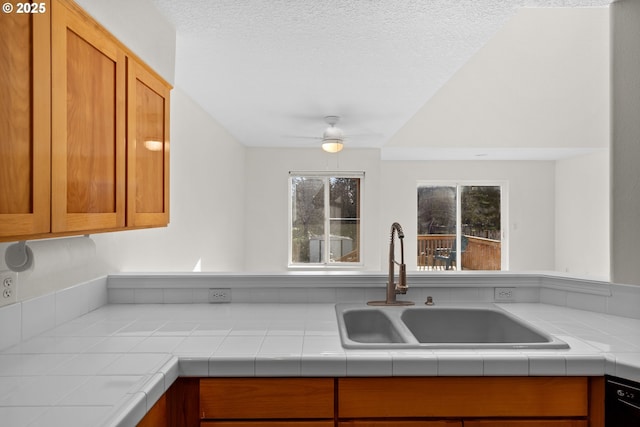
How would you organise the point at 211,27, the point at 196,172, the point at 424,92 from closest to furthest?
the point at 211,27
the point at 424,92
the point at 196,172

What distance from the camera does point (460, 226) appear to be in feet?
22.3

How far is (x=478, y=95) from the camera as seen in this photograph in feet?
16.3

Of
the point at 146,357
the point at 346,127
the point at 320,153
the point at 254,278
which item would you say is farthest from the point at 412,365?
the point at 320,153

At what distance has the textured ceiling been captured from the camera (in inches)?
68.8

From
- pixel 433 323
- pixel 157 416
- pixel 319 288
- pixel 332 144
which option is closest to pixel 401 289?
pixel 433 323

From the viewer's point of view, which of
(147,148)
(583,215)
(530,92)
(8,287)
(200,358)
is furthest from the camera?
(583,215)

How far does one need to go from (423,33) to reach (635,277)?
4.88 ft

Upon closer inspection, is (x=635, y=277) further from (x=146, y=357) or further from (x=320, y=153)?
(x=320, y=153)

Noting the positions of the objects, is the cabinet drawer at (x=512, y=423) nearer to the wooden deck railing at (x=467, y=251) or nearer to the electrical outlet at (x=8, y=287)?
the electrical outlet at (x=8, y=287)

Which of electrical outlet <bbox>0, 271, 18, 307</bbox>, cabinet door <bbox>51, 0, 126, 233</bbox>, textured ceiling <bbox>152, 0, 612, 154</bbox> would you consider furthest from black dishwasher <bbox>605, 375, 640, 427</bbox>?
electrical outlet <bbox>0, 271, 18, 307</bbox>

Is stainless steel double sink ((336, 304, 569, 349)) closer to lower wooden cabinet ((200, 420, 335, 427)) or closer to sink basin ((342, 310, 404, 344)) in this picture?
sink basin ((342, 310, 404, 344))

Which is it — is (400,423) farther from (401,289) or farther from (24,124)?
(24,124)

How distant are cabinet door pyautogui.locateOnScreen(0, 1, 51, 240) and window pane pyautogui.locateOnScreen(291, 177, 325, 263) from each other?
5.00 meters

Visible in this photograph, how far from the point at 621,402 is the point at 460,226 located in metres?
5.85
